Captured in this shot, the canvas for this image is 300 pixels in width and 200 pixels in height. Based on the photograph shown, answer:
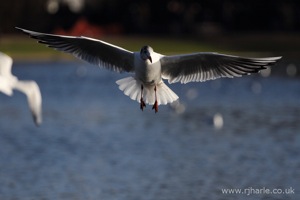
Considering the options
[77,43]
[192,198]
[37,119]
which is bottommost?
[192,198]

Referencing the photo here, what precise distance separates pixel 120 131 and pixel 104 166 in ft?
13.2

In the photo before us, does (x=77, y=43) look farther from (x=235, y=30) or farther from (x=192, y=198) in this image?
(x=235, y=30)

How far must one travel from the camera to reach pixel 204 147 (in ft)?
56.9

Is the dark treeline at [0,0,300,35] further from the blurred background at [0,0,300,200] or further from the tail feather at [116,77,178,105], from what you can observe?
the tail feather at [116,77,178,105]

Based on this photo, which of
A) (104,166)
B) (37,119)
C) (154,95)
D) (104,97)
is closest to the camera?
(154,95)

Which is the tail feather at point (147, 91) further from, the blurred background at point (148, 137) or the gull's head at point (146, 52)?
the blurred background at point (148, 137)

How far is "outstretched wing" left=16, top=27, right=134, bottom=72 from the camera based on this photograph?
36.7 feet

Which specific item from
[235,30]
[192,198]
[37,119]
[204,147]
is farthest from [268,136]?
[235,30]

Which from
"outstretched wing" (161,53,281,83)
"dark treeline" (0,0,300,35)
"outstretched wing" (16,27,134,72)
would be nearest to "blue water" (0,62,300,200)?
"outstretched wing" (161,53,281,83)

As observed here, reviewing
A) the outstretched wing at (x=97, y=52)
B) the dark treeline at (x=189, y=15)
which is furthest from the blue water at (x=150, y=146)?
the dark treeline at (x=189, y=15)

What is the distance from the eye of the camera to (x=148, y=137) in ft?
61.5

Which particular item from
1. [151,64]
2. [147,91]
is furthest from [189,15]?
[151,64]

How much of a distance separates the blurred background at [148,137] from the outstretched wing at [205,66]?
2.06m

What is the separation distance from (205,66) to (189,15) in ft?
169
